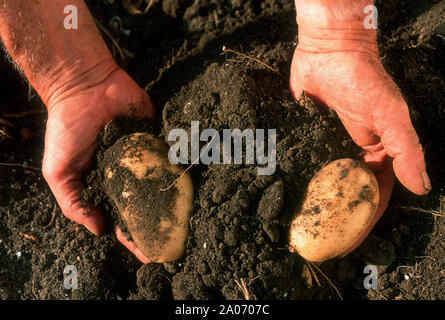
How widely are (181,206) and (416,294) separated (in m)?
1.01

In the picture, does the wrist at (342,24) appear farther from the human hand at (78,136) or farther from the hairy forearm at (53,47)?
the hairy forearm at (53,47)

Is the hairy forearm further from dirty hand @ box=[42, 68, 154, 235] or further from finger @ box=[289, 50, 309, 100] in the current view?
finger @ box=[289, 50, 309, 100]

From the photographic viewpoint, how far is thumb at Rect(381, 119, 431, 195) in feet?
4.58

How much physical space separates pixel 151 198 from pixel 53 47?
0.85 metres

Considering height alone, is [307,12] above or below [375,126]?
above

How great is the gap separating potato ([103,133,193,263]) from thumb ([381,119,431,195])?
79 cm

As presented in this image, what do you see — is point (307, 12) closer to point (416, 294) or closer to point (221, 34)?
point (221, 34)

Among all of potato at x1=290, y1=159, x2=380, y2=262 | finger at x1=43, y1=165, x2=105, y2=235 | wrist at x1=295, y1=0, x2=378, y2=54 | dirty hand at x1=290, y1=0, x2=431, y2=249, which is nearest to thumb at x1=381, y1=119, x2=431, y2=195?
dirty hand at x1=290, y1=0, x2=431, y2=249

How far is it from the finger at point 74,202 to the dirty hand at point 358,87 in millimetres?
1037

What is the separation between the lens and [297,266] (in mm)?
1499

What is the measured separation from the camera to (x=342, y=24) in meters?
1.57

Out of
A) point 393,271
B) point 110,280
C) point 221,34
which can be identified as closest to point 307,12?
point 221,34

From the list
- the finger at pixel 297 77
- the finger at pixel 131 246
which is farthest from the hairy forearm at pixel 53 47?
the finger at pixel 297 77

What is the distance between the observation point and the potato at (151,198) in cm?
144
